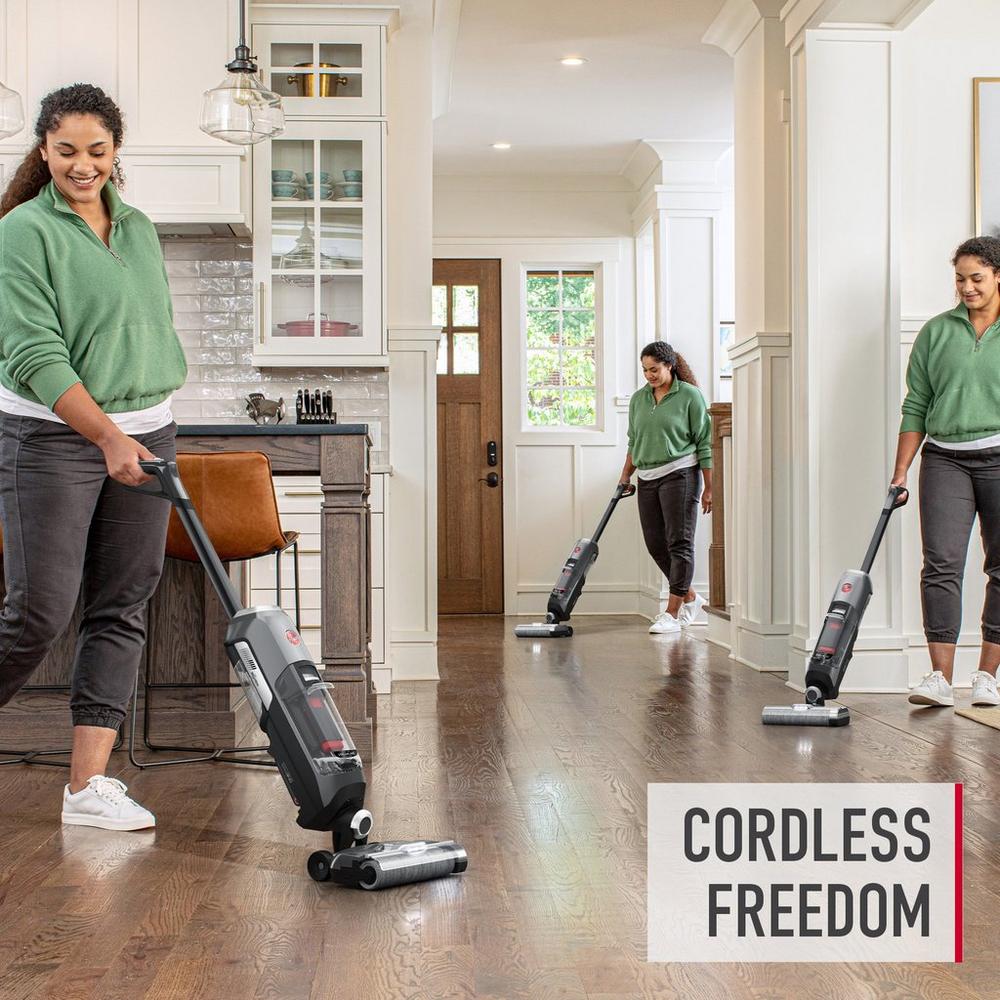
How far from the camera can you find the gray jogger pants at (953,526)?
3967 mm

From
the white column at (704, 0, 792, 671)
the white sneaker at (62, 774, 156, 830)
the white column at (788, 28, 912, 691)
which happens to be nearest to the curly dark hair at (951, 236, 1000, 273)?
the white column at (788, 28, 912, 691)

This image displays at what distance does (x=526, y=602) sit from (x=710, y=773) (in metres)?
4.90

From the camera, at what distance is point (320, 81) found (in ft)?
16.0

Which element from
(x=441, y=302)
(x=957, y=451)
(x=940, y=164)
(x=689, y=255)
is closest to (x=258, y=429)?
(x=957, y=451)

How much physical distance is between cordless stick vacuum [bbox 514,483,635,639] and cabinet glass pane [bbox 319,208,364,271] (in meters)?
2.10

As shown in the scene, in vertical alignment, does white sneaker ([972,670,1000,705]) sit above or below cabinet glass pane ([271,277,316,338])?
below

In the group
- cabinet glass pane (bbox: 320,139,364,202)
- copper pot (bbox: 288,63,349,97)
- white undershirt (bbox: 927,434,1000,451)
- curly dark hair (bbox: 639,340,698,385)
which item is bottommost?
white undershirt (bbox: 927,434,1000,451)

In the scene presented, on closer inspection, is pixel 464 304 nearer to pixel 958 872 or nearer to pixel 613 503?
pixel 613 503

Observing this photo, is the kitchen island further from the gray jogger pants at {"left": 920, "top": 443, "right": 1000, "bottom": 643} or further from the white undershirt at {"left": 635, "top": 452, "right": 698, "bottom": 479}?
the white undershirt at {"left": 635, "top": 452, "right": 698, "bottom": 479}

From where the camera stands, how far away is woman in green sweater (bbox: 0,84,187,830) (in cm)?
229

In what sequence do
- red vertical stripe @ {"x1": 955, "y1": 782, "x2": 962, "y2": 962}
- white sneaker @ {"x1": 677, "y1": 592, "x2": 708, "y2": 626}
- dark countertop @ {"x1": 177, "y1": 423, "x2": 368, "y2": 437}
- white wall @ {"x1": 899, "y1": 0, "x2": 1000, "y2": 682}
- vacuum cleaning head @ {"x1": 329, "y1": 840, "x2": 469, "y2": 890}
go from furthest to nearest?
white sneaker @ {"x1": 677, "y1": 592, "x2": 708, "y2": 626} < white wall @ {"x1": 899, "y1": 0, "x2": 1000, "y2": 682} < dark countertop @ {"x1": 177, "y1": 423, "x2": 368, "y2": 437} < vacuum cleaning head @ {"x1": 329, "y1": 840, "x2": 469, "y2": 890} < red vertical stripe @ {"x1": 955, "y1": 782, "x2": 962, "y2": 962}

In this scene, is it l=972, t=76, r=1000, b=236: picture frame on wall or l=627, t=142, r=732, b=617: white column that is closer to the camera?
l=972, t=76, r=1000, b=236: picture frame on wall

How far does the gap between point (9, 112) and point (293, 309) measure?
62.9 inches

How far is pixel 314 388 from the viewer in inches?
201
